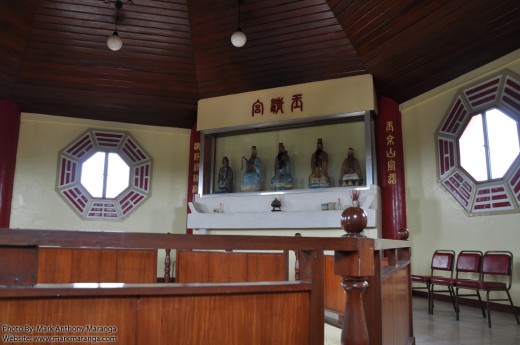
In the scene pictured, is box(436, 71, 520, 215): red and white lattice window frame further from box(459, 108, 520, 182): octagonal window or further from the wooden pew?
the wooden pew

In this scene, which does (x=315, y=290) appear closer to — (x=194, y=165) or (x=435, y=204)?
(x=435, y=204)

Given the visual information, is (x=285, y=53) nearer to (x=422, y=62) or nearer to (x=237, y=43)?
(x=237, y=43)

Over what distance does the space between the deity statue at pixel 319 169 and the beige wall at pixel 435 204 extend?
1.24 m

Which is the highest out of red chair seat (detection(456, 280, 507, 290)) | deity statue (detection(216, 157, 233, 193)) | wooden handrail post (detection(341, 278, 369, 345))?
deity statue (detection(216, 157, 233, 193))

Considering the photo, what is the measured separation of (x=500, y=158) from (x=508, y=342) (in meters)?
2.41

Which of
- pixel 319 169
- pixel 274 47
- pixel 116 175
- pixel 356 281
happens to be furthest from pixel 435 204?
pixel 116 175

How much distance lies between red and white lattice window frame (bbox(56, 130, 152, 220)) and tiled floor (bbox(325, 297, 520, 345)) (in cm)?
515

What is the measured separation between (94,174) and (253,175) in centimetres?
296

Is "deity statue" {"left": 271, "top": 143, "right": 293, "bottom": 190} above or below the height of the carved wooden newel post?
above

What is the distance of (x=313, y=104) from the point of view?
250 inches

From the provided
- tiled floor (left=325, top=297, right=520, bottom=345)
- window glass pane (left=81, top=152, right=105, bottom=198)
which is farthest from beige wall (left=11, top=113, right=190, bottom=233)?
tiled floor (left=325, top=297, right=520, bottom=345)

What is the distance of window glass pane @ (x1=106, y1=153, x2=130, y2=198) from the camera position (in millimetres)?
7395

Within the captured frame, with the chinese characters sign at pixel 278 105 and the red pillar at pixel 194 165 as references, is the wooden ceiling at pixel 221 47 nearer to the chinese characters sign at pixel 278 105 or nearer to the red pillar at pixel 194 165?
the chinese characters sign at pixel 278 105

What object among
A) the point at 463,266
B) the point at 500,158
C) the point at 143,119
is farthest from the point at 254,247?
the point at 143,119
